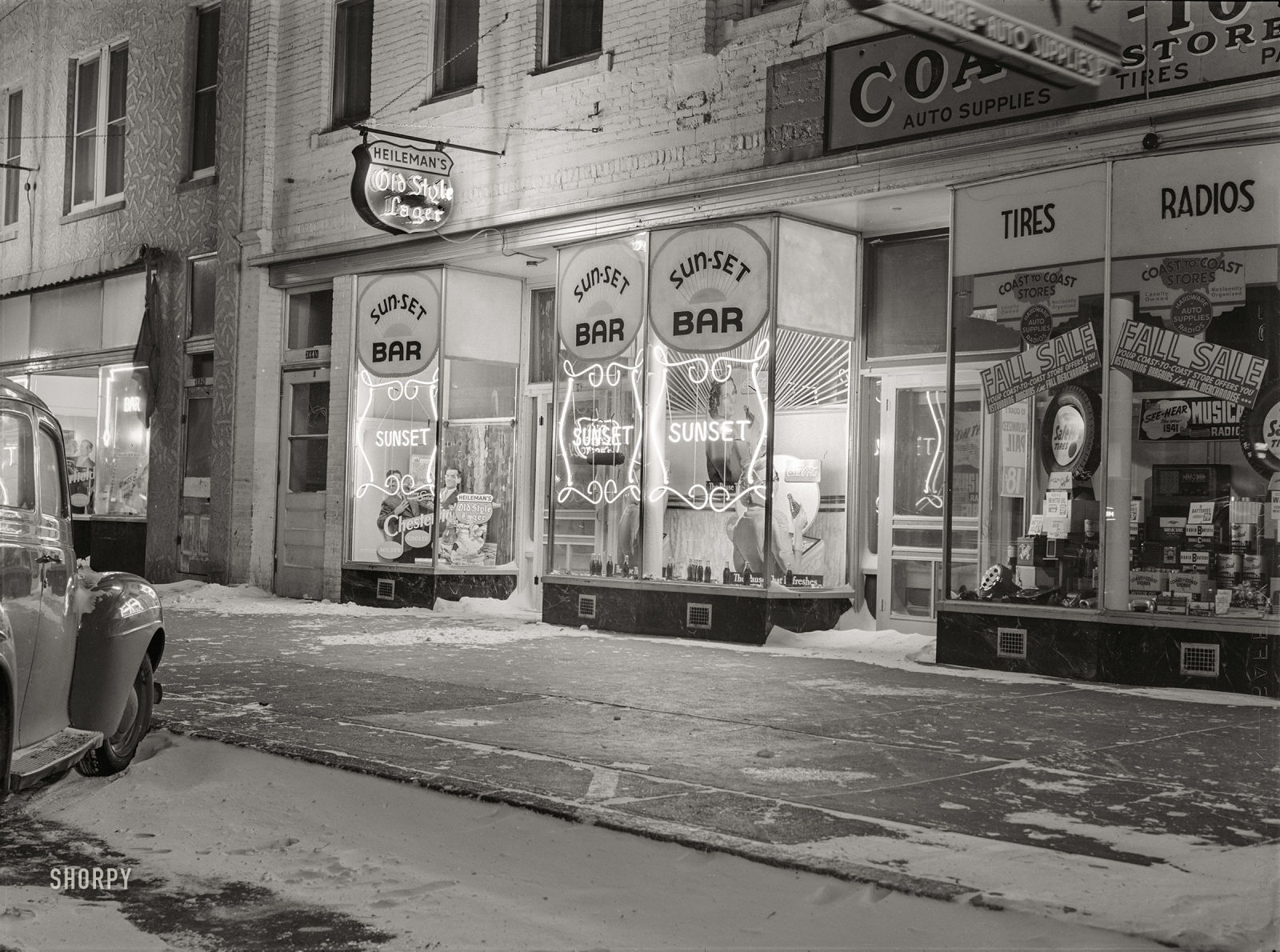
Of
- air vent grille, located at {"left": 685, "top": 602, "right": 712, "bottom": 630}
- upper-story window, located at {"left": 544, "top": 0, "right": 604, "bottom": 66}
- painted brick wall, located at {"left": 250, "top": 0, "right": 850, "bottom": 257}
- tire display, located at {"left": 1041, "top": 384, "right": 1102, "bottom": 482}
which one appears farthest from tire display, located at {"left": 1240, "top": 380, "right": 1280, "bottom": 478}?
upper-story window, located at {"left": 544, "top": 0, "right": 604, "bottom": 66}

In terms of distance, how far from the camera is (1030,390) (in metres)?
11.2

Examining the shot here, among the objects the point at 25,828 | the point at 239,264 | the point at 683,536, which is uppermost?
the point at 239,264

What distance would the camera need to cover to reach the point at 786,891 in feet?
16.0

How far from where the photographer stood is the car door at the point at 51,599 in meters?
5.92

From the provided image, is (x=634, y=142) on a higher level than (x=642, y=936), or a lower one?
higher

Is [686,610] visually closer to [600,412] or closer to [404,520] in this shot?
[600,412]

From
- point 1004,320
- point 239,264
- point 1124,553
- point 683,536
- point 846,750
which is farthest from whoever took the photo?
point 239,264

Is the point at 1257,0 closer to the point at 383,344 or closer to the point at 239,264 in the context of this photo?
the point at 383,344

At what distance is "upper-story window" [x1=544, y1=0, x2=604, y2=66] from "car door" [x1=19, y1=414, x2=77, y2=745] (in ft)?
32.0

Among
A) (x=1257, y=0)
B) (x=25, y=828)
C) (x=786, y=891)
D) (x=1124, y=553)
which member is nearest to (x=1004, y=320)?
(x=1124, y=553)

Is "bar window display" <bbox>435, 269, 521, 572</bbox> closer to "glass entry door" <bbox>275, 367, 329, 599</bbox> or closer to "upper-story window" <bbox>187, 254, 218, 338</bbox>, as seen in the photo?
"glass entry door" <bbox>275, 367, 329, 599</bbox>

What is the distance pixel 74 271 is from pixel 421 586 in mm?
9559

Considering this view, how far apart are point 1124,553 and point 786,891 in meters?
6.55

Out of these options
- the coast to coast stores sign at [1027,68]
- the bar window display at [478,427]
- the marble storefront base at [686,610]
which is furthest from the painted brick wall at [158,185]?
the coast to coast stores sign at [1027,68]
